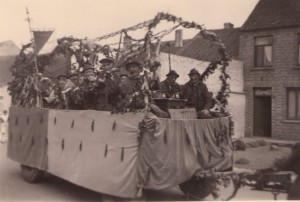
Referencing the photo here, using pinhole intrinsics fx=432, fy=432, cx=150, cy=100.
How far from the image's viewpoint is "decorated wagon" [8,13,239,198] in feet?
20.0

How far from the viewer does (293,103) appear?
18.3 metres

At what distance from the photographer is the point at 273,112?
18.5m

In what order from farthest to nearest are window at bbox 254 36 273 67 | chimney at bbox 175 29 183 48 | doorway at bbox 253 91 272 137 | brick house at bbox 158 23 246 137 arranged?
chimney at bbox 175 29 183 48
doorway at bbox 253 91 272 137
window at bbox 254 36 273 67
brick house at bbox 158 23 246 137

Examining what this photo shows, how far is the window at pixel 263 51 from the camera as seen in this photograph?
62.0 feet

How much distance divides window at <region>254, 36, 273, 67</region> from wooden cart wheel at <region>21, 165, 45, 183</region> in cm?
1313

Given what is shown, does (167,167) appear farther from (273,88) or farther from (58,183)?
(273,88)

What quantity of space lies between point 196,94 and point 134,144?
255 centimetres


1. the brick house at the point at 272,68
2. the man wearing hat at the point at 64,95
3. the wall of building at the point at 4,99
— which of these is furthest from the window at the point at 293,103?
the wall of building at the point at 4,99

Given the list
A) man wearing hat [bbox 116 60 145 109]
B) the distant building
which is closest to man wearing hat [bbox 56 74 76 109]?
man wearing hat [bbox 116 60 145 109]

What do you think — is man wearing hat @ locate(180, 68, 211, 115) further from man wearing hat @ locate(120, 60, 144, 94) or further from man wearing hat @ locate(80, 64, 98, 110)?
man wearing hat @ locate(80, 64, 98, 110)

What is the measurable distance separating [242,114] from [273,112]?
1.40m

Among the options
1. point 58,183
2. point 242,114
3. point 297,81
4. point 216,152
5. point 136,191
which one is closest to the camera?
point 136,191

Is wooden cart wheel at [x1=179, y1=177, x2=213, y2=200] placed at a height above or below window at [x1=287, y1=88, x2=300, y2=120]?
below

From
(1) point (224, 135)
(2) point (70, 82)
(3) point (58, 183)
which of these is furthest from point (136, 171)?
(2) point (70, 82)
